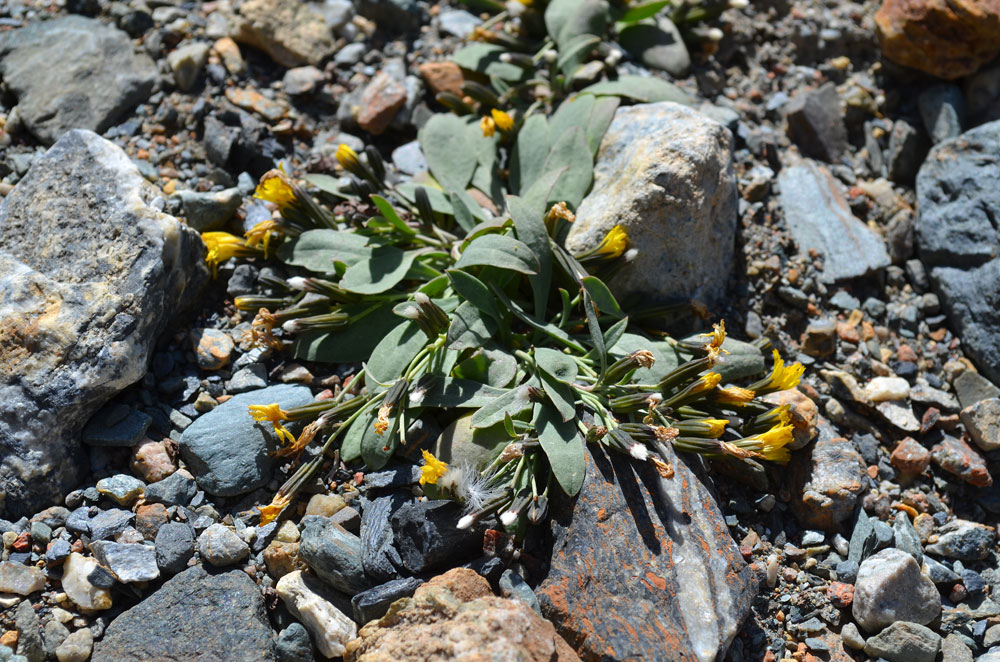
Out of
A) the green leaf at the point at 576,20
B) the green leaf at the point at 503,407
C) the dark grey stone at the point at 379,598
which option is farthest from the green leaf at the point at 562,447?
the green leaf at the point at 576,20

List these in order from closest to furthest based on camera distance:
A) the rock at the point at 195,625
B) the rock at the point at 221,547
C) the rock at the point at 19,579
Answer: the rock at the point at 195,625
the rock at the point at 19,579
the rock at the point at 221,547

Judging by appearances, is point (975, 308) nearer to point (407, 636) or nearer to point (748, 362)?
point (748, 362)

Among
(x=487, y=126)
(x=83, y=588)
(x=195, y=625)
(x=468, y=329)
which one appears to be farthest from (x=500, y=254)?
(x=83, y=588)

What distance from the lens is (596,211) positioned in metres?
4.30

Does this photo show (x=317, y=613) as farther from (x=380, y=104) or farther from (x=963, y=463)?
(x=963, y=463)

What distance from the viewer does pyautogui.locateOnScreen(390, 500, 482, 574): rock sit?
11.5 feet

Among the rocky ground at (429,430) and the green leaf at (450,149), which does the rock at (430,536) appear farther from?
the green leaf at (450,149)

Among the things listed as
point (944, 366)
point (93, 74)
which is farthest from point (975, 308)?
point (93, 74)

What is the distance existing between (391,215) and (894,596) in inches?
121

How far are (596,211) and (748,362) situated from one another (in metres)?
1.11

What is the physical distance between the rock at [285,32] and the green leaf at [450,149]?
1.13 metres

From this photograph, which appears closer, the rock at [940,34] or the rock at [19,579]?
the rock at [19,579]

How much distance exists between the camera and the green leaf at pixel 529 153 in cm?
463

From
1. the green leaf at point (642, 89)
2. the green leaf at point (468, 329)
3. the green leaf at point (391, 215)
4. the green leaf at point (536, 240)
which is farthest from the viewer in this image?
the green leaf at point (642, 89)
